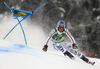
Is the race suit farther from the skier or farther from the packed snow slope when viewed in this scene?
the packed snow slope

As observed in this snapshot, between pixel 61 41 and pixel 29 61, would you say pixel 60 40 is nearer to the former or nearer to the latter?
pixel 61 41

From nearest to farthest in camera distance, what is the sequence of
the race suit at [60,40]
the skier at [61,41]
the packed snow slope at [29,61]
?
1. the packed snow slope at [29,61]
2. the skier at [61,41]
3. the race suit at [60,40]

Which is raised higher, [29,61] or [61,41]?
[61,41]

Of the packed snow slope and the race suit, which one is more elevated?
the race suit

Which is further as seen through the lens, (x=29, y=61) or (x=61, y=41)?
(x=61, y=41)

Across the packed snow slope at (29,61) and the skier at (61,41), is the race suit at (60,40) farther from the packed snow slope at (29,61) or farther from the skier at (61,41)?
the packed snow slope at (29,61)

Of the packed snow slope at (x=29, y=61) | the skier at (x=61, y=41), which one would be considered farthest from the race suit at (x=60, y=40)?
the packed snow slope at (x=29, y=61)

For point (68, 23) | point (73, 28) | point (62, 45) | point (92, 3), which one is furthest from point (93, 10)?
point (62, 45)

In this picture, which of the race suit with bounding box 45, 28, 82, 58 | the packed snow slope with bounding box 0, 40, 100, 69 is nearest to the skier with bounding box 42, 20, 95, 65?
the race suit with bounding box 45, 28, 82, 58

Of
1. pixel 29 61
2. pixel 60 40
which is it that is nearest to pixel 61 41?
pixel 60 40

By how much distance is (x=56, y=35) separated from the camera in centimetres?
438

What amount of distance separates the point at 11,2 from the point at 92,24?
38.7ft

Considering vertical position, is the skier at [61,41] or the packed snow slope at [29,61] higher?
the skier at [61,41]

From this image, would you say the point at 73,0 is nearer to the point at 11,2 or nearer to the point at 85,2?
the point at 85,2
